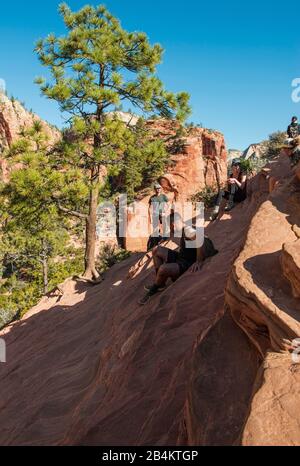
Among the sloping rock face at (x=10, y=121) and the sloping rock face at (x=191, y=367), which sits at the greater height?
the sloping rock face at (x=10, y=121)

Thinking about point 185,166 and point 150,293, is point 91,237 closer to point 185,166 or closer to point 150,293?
point 150,293

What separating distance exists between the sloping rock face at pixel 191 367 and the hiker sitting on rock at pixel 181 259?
18cm

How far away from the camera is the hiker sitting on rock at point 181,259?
15.4ft

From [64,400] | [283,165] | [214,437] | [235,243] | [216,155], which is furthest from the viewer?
[216,155]

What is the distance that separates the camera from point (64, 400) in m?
4.09

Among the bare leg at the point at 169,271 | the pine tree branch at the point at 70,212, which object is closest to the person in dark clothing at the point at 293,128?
the pine tree branch at the point at 70,212

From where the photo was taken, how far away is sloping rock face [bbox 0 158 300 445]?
79.3 inches

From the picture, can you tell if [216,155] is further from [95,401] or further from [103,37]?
[95,401]

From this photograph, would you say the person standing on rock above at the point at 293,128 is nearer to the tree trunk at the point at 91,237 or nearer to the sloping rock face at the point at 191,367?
the sloping rock face at the point at 191,367

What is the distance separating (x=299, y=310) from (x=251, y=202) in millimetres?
4923

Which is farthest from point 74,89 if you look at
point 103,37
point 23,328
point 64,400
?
point 64,400

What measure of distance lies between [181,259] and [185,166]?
876 inches

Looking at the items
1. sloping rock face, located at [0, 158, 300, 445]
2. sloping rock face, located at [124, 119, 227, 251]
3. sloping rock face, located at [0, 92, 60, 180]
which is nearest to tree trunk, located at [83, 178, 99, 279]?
sloping rock face, located at [0, 158, 300, 445]
